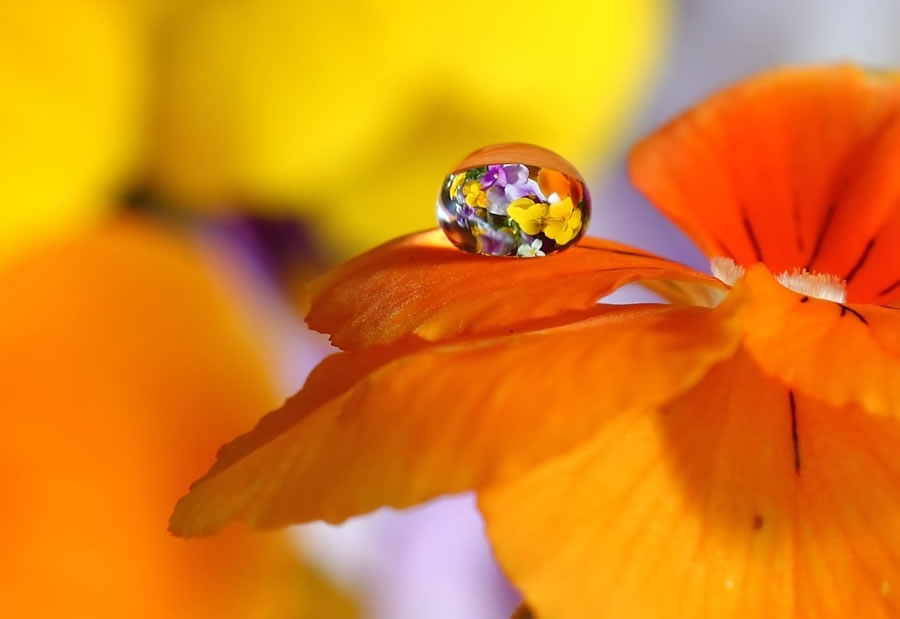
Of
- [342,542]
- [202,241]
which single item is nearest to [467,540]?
[342,542]

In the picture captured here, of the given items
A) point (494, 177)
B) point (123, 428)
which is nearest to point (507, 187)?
point (494, 177)

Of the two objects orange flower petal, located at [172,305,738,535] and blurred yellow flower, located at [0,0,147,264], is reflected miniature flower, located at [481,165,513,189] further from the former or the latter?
blurred yellow flower, located at [0,0,147,264]

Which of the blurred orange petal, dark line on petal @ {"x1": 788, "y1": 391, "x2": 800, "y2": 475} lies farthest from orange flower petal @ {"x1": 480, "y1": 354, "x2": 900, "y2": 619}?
the blurred orange petal

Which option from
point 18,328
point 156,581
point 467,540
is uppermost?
point 18,328

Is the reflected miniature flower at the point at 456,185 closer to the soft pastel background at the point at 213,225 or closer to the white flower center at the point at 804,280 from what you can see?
the white flower center at the point at 804,280

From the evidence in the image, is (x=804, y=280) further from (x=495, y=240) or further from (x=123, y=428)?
(x=123, y=428)

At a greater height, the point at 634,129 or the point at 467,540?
the point at 634,129

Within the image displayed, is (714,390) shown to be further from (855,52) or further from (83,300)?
(855,52)
